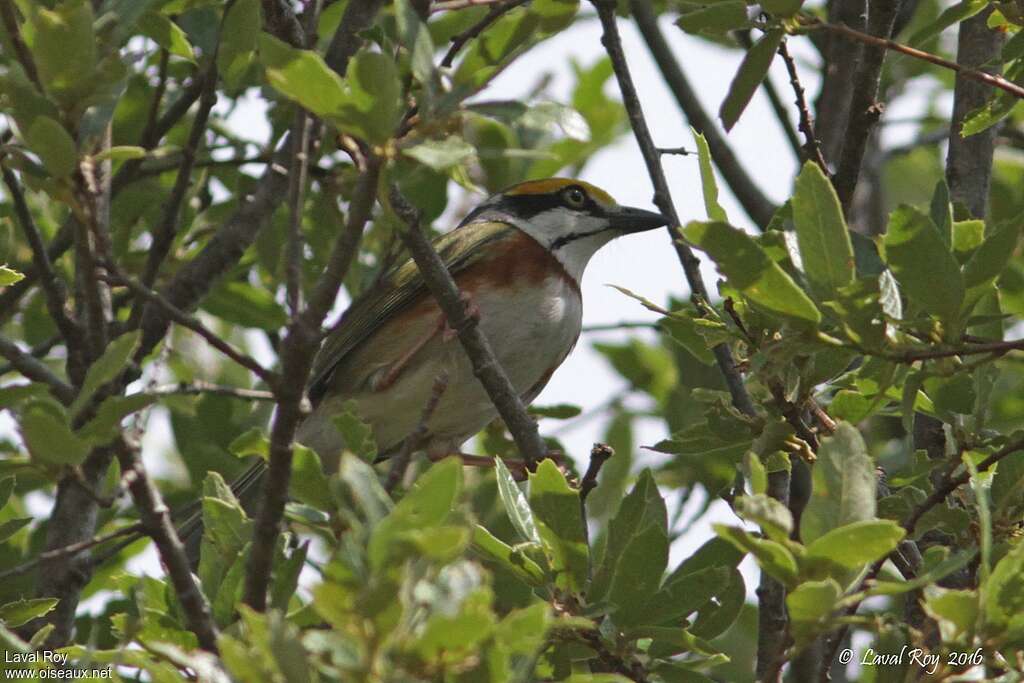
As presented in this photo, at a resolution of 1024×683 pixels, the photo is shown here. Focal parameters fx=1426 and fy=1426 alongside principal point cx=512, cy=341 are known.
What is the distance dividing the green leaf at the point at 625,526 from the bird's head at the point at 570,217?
3635 mm

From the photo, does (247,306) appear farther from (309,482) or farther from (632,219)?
(309,482)

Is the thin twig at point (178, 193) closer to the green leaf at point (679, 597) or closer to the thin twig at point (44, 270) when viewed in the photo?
the thin twig at point (44, 270)

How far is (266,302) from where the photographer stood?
6.85m

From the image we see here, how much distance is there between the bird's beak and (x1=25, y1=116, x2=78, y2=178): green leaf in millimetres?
4610

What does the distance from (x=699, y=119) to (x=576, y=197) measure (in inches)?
30.3

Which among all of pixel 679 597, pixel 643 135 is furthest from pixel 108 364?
pixel 643 135

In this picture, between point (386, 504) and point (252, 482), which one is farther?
point (252, 482)

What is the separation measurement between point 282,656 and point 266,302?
4510mm

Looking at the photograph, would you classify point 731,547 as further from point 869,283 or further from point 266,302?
point 266,302

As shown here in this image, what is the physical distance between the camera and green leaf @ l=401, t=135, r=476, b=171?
9.44 feet

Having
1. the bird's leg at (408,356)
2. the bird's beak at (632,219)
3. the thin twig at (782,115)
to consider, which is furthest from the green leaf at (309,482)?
the thin twig at (782,115)

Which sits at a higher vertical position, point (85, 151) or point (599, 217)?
point (599, 217)

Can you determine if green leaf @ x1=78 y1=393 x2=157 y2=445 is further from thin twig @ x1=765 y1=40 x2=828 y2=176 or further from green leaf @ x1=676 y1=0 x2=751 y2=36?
thin twig @ x1=765 y1=40 x2=828 y2=176

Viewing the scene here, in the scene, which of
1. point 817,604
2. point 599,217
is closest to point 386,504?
point 817,604
